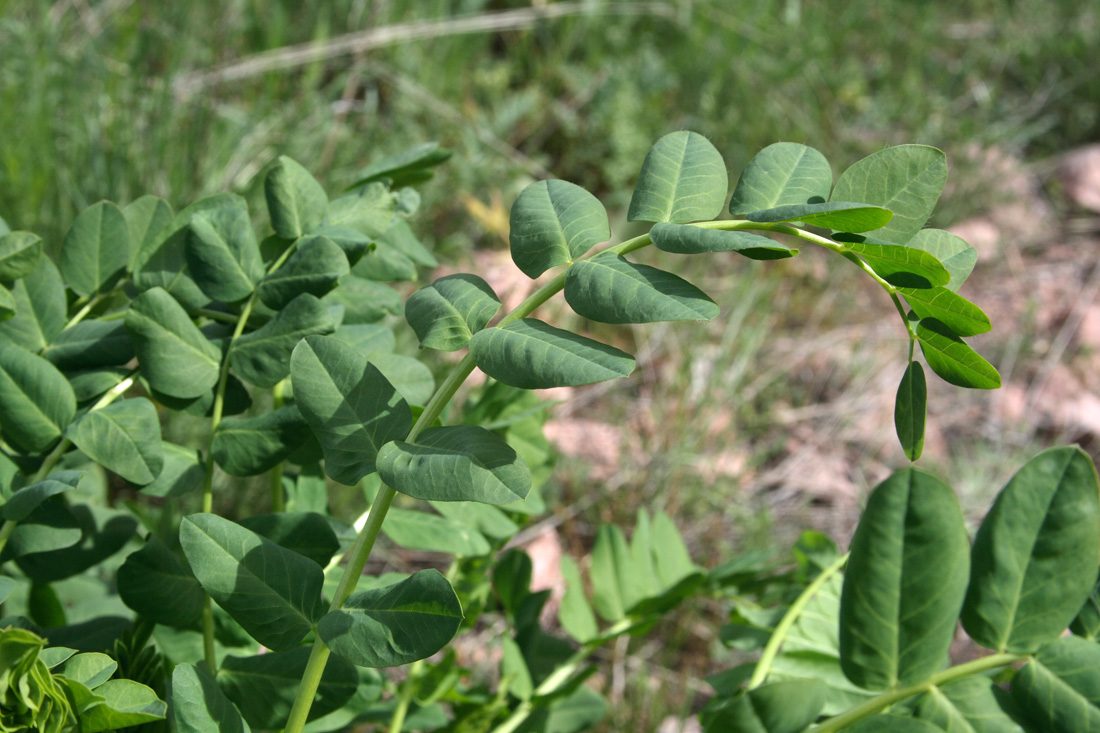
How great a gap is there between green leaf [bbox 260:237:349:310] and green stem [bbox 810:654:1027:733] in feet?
1.29

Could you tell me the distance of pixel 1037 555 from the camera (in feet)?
1.51

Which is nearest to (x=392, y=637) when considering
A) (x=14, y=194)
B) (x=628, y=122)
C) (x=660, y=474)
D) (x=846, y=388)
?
(x=660, y=474)

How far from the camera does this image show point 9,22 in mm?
1994

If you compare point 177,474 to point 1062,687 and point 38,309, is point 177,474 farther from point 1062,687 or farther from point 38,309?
point 1062,687

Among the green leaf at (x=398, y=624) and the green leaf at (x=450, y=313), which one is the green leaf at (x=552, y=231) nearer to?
the green leaf at (x=450, y=313)

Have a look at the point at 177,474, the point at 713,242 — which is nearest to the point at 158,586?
the point at 177,474

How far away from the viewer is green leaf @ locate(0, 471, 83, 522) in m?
0.47

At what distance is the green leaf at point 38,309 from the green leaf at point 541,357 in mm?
350

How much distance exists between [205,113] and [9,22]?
0.52 m

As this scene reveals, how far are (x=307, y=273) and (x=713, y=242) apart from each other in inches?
11.1

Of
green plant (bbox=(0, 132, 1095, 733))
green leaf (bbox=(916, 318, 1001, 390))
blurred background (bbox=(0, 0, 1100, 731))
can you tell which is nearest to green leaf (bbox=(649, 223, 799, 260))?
green plant (bbox=(0, 132, 1095, 733))

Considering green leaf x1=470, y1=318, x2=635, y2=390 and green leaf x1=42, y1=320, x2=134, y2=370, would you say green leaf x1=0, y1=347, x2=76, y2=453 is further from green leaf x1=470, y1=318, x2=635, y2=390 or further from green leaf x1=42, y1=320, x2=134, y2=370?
green leaf x1=470, y1=318, x2=635, y2=390

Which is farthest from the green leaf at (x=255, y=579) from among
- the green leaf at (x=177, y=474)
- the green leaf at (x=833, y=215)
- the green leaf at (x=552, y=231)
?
the green leaf at (x=833, y=215)

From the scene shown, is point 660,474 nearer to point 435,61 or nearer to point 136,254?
point 136,254
